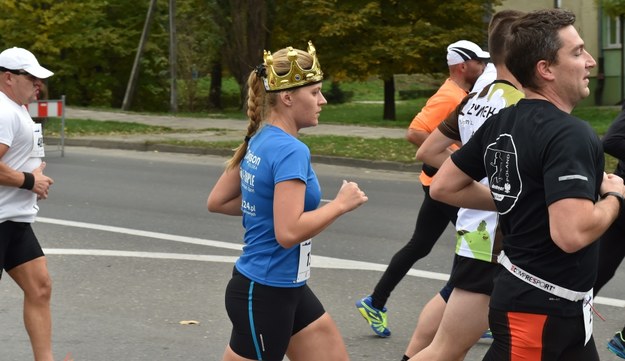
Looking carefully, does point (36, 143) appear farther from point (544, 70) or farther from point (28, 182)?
point (544, 70)

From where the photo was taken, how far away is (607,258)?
6309mm

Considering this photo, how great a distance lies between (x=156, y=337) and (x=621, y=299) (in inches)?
129

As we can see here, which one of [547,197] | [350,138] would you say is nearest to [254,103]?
[547,197]

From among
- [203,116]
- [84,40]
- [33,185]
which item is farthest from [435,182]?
[84,40]

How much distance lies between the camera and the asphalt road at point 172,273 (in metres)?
6.92

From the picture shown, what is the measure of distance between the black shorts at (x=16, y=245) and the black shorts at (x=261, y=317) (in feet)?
6.17

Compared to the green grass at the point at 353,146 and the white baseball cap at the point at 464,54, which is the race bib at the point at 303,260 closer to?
the white baseball cap at the point at 464,54

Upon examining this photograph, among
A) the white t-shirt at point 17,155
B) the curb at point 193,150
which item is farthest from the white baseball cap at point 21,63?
the curb at point 193,150

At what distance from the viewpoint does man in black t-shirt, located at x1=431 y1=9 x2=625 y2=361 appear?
337 cm

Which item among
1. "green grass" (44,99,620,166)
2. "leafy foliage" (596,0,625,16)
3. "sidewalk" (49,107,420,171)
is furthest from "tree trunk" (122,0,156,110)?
"leafy foliage" (596,0,625,16)

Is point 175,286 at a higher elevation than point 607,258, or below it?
below

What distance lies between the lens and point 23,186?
18.6 ft

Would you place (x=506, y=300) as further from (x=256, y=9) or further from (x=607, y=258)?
(x=256, y=9)

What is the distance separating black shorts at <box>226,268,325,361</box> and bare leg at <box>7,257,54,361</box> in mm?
1864
